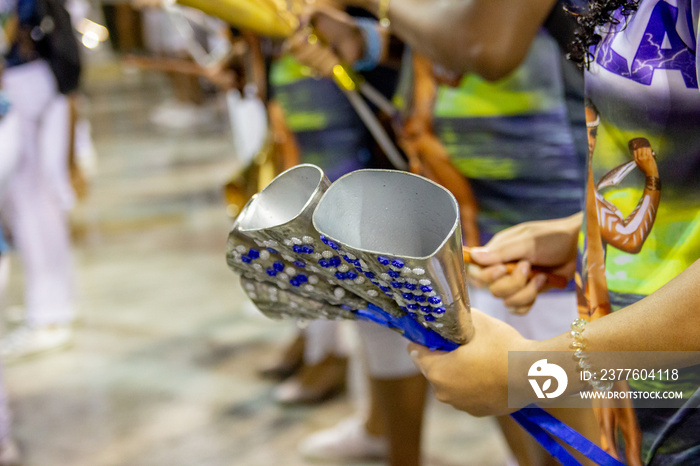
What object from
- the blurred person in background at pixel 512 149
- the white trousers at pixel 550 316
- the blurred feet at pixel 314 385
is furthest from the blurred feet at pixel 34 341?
the white trousers at pixel 550 316

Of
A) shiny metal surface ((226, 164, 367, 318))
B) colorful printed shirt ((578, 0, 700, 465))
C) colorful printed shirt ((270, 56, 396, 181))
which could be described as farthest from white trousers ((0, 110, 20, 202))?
colorful printed shirt ((578, 0, 700, 465))

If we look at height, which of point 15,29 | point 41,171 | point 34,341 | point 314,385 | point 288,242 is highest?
point 288,242

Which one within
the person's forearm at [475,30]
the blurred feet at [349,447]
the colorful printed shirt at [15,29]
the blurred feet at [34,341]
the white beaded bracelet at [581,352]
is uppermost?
the person's forearm at [475,30]

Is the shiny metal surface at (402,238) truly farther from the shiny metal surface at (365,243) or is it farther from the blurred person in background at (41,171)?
the blurred person in background at (41,171)

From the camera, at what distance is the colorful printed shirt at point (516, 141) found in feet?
4.42

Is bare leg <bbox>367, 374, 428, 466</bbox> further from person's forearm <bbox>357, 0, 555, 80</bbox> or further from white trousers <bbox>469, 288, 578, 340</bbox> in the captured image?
person's forearm <bbox>357, 0, 555, 80</bbox>

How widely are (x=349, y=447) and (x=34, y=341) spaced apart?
5.26 feet

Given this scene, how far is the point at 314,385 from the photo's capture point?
8.15 feet

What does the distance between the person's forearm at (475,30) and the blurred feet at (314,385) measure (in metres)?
1.50

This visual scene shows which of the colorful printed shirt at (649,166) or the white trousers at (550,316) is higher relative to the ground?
the colorful printed shirt at (649,166)

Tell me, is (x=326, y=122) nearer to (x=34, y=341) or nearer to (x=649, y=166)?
(x=649, y=166)

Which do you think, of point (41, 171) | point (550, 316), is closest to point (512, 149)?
point (550, 316)

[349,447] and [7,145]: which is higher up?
[7,145]

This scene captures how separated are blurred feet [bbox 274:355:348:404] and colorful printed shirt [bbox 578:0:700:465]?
173 centimetres
